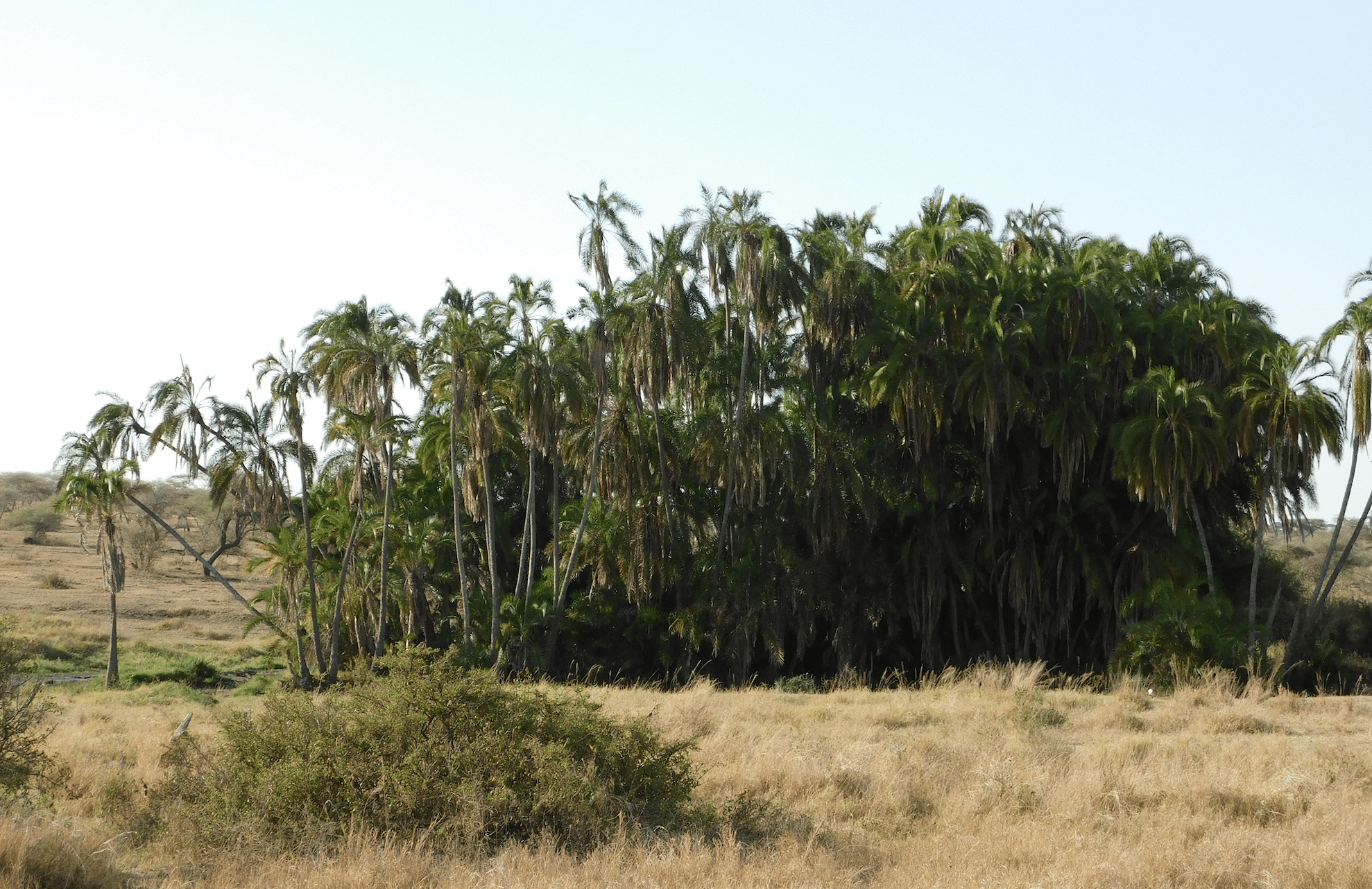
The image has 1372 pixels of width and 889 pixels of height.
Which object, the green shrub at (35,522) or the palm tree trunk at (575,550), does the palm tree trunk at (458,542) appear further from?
the green shrub at (35,522)

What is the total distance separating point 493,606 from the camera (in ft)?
94.9

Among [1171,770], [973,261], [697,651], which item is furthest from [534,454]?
[1171,770]

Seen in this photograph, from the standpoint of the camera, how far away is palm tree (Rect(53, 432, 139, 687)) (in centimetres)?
2908

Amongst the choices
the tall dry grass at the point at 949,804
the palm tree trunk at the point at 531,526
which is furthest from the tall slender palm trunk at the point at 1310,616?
the palm tree trunk at the point at 531,526

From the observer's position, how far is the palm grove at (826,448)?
25.4 m

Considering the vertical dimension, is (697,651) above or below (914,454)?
below

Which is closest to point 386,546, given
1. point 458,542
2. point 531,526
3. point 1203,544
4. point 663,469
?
point 458,542

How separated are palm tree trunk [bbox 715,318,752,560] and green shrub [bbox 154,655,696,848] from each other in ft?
56.3

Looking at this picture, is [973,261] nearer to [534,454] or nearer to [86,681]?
[534,454]

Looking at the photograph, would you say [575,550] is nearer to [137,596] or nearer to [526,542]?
[526,542]

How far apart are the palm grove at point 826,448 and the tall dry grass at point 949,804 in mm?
8884

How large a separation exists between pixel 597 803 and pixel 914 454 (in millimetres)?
19700

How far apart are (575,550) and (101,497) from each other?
1343cm

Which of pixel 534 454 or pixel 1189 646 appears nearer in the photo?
pixel 1189 646
